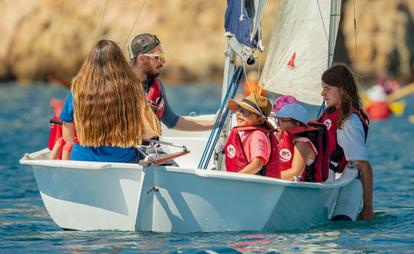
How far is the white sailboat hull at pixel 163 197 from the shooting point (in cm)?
859

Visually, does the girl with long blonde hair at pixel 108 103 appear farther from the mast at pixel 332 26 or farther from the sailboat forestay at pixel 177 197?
the mast at pixel 332 26

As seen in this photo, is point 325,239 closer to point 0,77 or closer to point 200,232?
point 200,232

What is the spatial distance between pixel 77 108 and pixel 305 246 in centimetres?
204

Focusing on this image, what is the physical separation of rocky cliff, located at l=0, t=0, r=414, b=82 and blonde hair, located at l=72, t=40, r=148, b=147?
2726 cm

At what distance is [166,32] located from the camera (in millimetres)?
37469

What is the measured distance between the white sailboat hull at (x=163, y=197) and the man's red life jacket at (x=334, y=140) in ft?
3.49

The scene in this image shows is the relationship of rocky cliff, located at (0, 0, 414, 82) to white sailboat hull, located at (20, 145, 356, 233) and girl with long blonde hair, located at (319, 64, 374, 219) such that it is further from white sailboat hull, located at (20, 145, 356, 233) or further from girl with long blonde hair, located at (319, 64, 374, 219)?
white sailboat hull, located at (20, 145, 356, 233)

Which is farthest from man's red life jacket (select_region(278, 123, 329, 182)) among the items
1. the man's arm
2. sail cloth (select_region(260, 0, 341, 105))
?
sail cloth (select_region(260, 0, 341, 105))

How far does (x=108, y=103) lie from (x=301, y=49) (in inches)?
144

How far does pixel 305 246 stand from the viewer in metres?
8.74

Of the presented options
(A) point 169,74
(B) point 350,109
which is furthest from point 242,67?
(A) point 169,74

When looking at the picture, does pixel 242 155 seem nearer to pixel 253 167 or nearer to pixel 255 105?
pixel 253 167

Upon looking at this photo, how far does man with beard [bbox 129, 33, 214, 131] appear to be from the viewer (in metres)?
9.50

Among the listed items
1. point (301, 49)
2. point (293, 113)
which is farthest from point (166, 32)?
point (293, 113)
